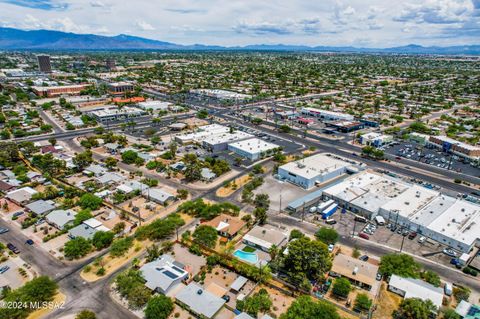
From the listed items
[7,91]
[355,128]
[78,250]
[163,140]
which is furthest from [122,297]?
[7,91]

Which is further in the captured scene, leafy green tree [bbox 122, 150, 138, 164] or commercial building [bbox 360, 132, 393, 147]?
commercial building [bbox 360, 132, 393, 147]

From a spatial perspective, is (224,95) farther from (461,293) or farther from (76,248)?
(461,293)

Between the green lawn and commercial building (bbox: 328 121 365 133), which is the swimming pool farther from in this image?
commercial building (bbox: 328 121 365 133)

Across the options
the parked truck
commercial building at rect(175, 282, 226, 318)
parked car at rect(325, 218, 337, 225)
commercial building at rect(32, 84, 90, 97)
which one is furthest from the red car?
commercial building at rect(32, 84, 90, 97)

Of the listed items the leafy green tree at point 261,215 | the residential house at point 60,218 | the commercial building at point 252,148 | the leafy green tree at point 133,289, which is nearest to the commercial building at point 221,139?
the commercial building at point 252,148

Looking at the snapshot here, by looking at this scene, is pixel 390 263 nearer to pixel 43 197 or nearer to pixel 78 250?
pixel 78 250

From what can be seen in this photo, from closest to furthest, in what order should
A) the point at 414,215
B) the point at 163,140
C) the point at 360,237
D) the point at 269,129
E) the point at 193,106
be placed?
the point at 360,237 < the point at 414,215 < the point at 163,140 < the point at 269,129 < the point at 193,106

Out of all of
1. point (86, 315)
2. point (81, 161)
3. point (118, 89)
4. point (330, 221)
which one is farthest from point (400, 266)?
point (118, 89)

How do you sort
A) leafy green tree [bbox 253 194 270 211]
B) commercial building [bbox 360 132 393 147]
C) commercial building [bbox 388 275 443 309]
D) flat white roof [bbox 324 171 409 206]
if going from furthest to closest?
commercial building [bbox 360 132 393 147]
flat white roof [bbox 324 171 409 206]
leafy green tree [bbox 253 194 270 211]
commercial building [bbox 388 275 443 309]
